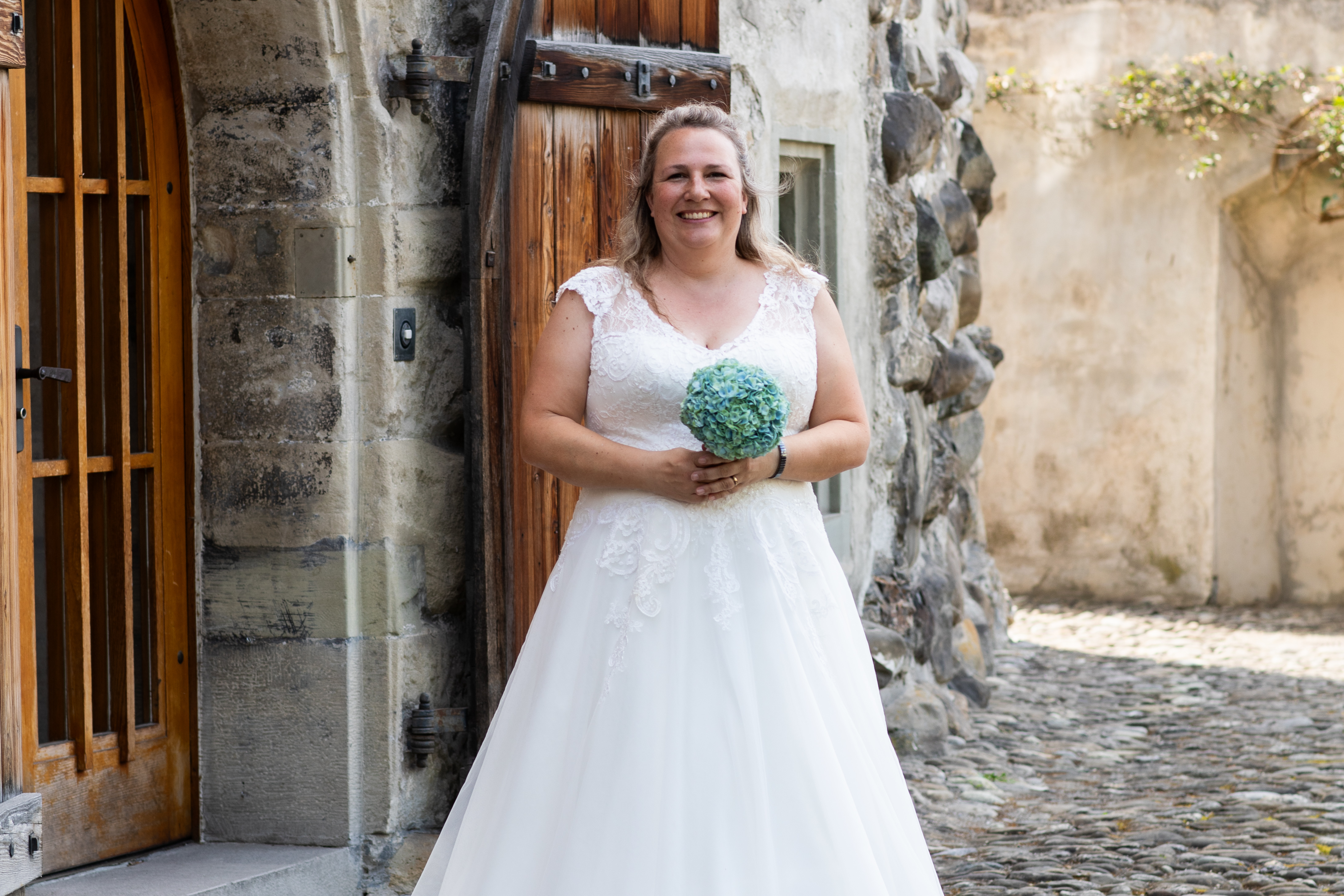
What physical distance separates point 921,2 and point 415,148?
3.64 meters

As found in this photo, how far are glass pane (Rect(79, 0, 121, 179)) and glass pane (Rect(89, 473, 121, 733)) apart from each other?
754mm

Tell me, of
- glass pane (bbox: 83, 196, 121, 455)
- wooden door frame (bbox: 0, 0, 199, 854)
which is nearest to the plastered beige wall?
wooden door frame (bbox: 0, 0, 199, 854)

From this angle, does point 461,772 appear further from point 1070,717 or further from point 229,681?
point 1070,717

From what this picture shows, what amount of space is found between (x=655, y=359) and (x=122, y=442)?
153cm

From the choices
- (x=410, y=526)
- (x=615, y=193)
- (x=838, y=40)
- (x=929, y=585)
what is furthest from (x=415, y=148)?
→ (x=929, y=585)

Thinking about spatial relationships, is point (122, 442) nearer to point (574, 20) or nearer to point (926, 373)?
point (574, 20)

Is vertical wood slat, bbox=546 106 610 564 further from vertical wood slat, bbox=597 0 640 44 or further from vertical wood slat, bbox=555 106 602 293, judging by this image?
vertical wood slat, bbox=597 0 640 44

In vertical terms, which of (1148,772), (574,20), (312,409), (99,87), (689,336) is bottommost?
(1148,772)

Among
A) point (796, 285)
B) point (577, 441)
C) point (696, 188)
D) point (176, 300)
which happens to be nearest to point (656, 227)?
point (696, 188)

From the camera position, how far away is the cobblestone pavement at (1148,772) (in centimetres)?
443

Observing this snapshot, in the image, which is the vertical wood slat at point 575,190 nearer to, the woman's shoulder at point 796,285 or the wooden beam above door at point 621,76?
the wooden beam above door at point 621,76

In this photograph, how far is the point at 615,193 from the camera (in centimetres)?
418

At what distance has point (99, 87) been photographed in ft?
12.2

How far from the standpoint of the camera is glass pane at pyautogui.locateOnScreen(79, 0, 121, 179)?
12.1 ft
